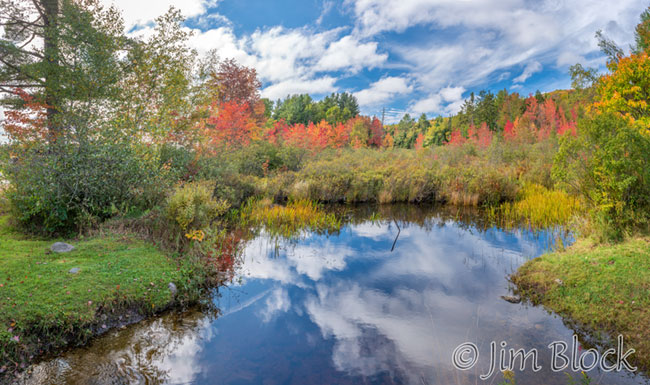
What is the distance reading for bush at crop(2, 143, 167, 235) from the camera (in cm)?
623

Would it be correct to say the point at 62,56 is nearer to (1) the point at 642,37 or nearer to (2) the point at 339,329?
(2) the point at 339,329

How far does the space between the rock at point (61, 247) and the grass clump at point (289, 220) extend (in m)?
4.58

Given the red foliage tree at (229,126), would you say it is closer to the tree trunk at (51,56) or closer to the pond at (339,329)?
the tree trunk at (51,56)

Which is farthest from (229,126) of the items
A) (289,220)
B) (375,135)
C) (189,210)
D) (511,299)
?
(375,135)

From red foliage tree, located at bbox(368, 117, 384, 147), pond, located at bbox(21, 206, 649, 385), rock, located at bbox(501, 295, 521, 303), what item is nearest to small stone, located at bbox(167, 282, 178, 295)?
pond, located at bbox(21, 206, 649, 385)

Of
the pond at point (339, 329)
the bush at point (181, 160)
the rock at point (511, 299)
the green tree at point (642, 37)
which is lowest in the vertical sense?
the pond at point (339, 329)

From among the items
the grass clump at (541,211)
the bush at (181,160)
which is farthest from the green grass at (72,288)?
the grass clump at (541,211)

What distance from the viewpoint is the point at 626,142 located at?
5.84 m

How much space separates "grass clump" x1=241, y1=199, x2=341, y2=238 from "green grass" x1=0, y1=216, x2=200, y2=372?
3.87 m

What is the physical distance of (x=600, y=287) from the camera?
15.2ft

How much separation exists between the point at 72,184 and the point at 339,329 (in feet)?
20.9

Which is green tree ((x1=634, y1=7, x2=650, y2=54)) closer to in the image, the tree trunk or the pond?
the pond

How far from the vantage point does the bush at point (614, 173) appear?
5801 mm

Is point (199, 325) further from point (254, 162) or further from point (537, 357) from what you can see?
point (254, 162)
